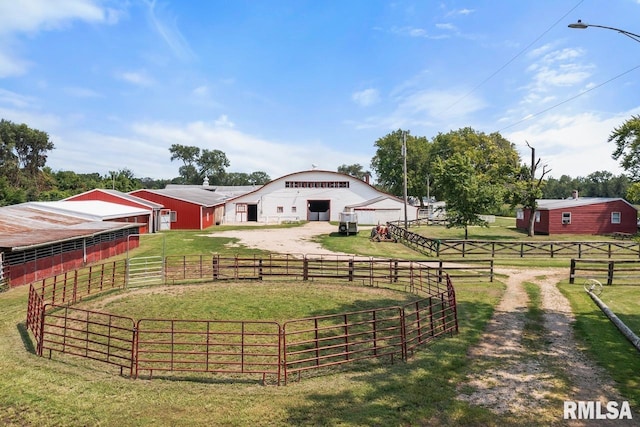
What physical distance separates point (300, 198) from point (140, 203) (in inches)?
888

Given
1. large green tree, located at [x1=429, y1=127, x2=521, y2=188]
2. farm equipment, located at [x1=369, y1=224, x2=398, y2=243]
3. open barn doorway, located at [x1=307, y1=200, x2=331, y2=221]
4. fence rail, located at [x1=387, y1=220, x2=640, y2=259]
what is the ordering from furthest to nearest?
1. open barn doorway, located at [x1=307, y1=200, x2=331, y2=221]
2. large green tree, located at [x1=429, y1=127, x2=521, y2=188]
3. farm equipment, located at [x1=369, y1=224, x2=398, y2=243]
4. fence rail, located at [x1=387, y1=220, x2=640, y2=259]

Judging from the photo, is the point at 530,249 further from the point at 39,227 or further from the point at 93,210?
the point at 93,210

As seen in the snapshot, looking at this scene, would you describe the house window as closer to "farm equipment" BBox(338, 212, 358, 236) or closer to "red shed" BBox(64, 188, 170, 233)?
"farm equipment" BBox(338, 212, 358, 236)

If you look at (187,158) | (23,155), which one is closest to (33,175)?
(23,155)

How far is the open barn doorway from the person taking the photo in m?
56.9

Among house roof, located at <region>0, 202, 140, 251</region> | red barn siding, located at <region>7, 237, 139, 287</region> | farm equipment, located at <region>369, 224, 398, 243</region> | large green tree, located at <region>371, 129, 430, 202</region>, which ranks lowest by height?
red barn siding, located at <region>7, 237, 139, 287</region>

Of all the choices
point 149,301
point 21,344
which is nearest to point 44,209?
point 149,301

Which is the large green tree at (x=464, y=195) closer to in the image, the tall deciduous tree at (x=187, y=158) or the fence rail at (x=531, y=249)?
the fence rail at (x=531, y=249)

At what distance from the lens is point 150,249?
28.6 meters

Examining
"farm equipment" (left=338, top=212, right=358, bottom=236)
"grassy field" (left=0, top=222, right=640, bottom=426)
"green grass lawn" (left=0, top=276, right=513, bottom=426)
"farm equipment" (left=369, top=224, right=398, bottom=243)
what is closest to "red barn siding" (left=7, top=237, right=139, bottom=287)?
"grassy field" (left=0, top=222, right=640, bottom=426)

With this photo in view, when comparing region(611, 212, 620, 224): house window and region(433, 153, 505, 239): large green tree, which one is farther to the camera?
region(611, 212, 620, 224): house window

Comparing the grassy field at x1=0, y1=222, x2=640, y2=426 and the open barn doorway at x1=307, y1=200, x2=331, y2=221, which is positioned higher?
the open barn doorway at x1=307, y1=200, x2=331, y2=221

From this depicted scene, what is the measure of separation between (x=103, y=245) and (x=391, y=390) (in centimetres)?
2356

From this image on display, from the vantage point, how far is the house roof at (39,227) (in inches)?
694
